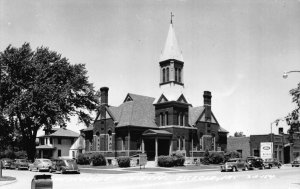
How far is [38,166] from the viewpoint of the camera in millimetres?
40875

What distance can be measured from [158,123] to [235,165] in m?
19.0

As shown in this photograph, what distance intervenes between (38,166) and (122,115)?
18.9 metres

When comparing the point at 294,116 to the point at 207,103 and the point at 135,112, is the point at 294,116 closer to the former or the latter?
the point at 135,112

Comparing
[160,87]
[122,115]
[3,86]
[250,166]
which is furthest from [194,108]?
[3,86]

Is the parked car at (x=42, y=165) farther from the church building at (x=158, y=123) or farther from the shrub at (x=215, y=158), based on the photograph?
the shrub at (x=215, y=158)

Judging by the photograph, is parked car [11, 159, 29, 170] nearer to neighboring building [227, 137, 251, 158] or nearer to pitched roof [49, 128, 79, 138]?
pitched roof [49, 128, 79, 138]

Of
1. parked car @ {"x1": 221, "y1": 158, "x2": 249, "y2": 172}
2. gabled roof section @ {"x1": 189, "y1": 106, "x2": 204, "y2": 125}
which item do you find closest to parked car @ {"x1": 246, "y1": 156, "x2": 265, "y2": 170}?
parked car @ {"x1": 221, "y1": 158, "x2": 249, "y2": 172}

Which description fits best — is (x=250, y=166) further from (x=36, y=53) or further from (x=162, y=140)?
(x=36, y=53)

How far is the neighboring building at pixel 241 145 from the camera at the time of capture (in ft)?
254

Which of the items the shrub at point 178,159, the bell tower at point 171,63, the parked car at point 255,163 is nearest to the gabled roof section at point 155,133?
the shrub at point 178,159

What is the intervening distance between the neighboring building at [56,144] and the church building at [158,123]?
24.8 metres

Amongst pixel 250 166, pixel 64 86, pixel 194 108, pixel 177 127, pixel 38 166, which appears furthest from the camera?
pixel 194 108

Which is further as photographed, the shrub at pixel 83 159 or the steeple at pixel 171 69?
the steeple at pixel 171 69

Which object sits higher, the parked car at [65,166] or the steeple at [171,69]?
the steeple at [171,69]
